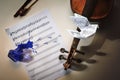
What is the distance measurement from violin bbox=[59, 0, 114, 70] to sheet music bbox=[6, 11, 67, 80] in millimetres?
72

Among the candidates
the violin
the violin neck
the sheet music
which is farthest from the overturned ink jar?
the violin neck

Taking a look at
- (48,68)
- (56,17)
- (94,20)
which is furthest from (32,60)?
(94,20)

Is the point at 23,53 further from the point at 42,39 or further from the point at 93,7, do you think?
the point at 93,7

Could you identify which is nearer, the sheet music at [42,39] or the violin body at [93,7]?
the violin body at [93,7]

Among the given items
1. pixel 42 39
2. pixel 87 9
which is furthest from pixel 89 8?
pixel 42 39

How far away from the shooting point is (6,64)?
1194mm

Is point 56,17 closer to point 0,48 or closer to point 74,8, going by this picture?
point 74,8

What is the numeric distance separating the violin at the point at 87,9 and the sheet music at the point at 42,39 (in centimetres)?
7

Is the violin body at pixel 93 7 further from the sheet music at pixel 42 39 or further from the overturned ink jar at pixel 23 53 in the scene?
the overturned ink jar at pixel 23 53

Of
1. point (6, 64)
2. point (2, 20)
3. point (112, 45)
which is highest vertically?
point (2, 20)

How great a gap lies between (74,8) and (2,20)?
0.32 metres

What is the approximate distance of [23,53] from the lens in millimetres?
1186

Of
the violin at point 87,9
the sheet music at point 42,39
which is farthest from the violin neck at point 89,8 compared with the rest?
the sheet music at point 42,39

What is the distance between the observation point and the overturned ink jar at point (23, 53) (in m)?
1.17
